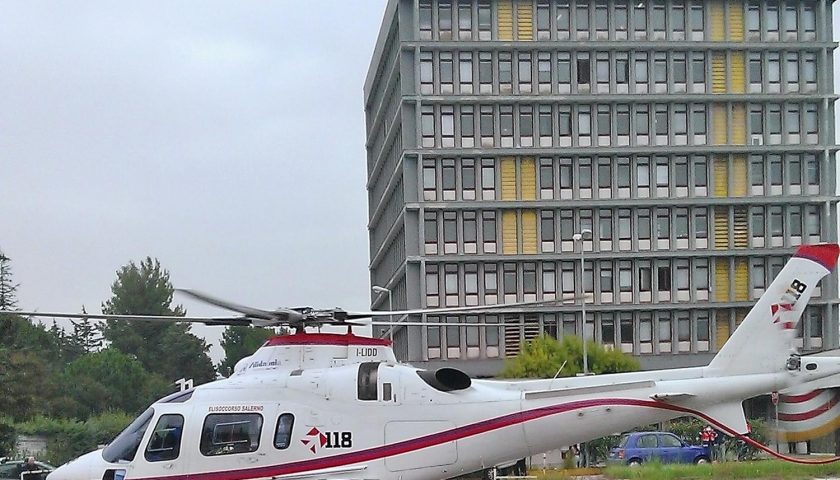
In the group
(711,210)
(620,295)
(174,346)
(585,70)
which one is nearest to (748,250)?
(711,210)

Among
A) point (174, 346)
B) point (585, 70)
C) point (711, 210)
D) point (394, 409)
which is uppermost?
point (585, 70)

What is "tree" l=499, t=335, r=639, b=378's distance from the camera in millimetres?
48000

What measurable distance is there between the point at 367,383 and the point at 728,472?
10.6 meters

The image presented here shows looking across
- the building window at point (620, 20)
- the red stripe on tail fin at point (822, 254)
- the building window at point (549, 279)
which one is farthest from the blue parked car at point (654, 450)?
the building window at point (620, 20)

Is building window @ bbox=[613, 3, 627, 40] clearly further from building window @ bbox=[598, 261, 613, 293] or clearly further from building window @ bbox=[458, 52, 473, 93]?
building window @ bbox=[598, 261, 613, 293]

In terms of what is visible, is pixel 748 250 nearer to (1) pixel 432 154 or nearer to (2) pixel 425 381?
(1) pixel 432 154

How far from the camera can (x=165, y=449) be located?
1633 centimetres

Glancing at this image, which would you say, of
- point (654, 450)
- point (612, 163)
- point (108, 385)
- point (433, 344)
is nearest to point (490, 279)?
point (433, 344)

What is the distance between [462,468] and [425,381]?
1.41 meters

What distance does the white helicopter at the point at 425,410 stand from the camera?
16.0 meters

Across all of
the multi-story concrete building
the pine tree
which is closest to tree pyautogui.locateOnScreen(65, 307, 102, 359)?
the pine tree

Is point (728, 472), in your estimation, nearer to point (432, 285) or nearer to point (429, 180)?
point (432, 285)

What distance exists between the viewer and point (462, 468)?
1627 cm

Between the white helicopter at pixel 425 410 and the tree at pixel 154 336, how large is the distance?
72833 millimetres
